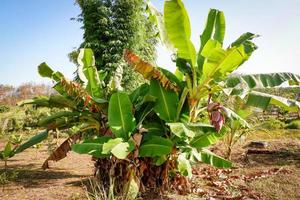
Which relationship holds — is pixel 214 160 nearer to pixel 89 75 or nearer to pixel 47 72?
pixel 89 75

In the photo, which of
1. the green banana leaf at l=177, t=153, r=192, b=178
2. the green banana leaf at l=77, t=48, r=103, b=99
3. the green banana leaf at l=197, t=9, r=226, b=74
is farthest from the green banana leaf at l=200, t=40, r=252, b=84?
the green banana leaf at l=77, t=48, r=103, b=99

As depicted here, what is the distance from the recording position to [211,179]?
21.1 ft

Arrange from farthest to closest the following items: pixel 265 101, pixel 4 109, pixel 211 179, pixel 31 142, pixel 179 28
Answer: pixel 4 109, pixel 211 179, pixel 31 142, pixel 179 28, pixel 265 101

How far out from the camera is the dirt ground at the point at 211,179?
→ 5.23 meters

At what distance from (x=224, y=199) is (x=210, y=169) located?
86.9 inches

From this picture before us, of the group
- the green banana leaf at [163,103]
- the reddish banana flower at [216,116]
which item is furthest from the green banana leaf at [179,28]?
the reddish banana flower at [216,116]

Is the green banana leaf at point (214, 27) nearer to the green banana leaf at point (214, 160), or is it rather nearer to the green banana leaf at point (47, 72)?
the green banana leaf at point (214, 160)

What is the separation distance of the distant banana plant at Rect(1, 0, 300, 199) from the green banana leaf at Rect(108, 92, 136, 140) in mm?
16

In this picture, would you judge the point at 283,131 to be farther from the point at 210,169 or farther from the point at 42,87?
the point at 42,87

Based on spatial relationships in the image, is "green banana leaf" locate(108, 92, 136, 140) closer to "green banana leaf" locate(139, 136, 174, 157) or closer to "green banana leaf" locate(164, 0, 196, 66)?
"green banana leaf" locate(139, 136, 174, 157)

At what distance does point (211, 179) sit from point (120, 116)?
109 inches


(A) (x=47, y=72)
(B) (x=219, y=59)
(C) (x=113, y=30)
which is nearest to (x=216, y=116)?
(B) (x=219, y=59)

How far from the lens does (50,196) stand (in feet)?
16.4

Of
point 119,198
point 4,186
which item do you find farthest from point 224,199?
point 4,186
